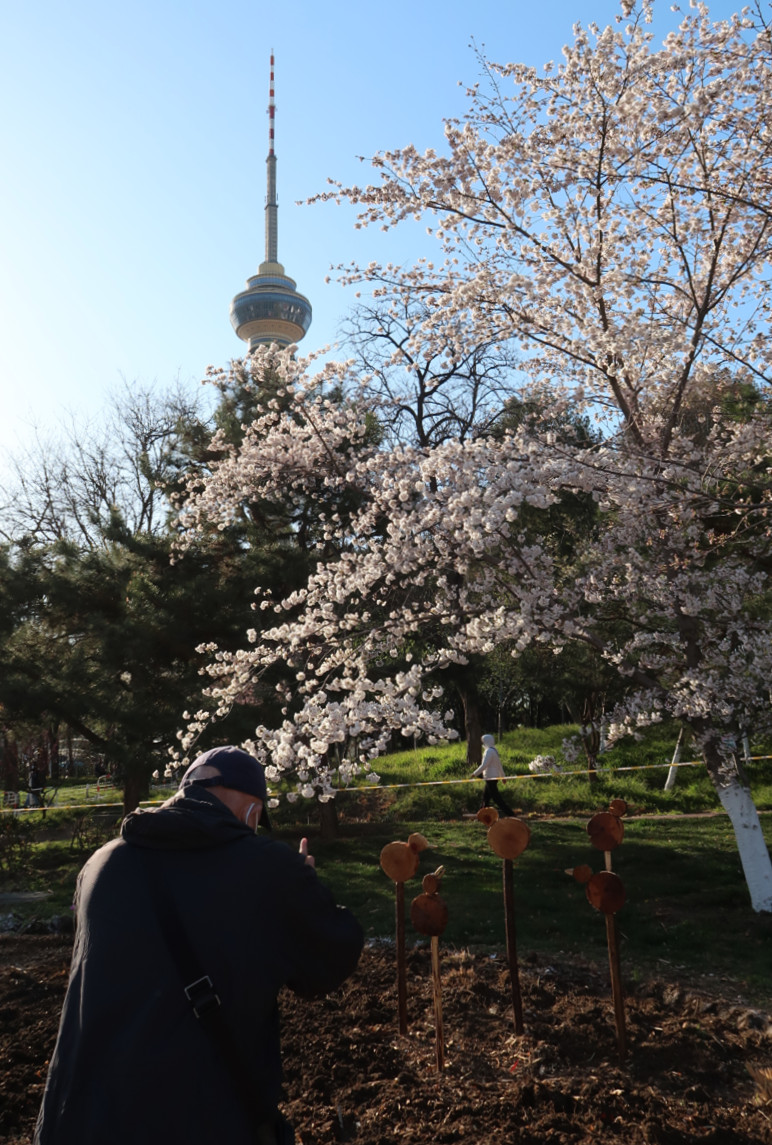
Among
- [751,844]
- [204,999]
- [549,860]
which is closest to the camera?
[204,999]

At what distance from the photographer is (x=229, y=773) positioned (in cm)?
225

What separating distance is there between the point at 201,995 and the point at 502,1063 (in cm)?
283

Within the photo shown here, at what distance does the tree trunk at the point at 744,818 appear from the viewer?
725 cm

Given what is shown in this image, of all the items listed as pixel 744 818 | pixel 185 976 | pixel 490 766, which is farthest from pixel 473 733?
pixel 185 976

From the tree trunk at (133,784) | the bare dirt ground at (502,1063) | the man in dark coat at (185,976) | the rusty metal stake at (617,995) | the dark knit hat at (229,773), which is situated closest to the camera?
the man in dark coat at (185,976)

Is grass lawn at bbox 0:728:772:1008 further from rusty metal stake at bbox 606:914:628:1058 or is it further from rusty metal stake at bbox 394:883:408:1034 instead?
rusty metal stake at bbox 394:883:408:1034

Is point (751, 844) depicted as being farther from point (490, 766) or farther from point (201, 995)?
point (201, 995)

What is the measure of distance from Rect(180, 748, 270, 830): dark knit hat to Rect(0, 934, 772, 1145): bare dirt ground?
202cm

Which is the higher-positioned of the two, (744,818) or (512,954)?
(744,818)

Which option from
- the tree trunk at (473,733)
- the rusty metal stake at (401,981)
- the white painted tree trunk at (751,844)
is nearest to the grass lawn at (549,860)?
the white painted tree trunk at (751,844)

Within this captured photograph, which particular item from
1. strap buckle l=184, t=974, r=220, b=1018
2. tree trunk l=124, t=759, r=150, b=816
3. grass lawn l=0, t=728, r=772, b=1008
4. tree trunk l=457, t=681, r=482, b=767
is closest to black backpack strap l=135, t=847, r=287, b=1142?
strap buckle l=184, t=974, r=220, b=1018

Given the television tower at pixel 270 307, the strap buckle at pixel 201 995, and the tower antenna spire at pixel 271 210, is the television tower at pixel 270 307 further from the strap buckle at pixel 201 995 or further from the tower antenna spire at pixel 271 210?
the strap buckle at pixel 201 995

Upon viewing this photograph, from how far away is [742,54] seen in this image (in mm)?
6480

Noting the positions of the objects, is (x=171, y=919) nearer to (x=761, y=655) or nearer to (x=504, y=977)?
(x=504, y=977)
